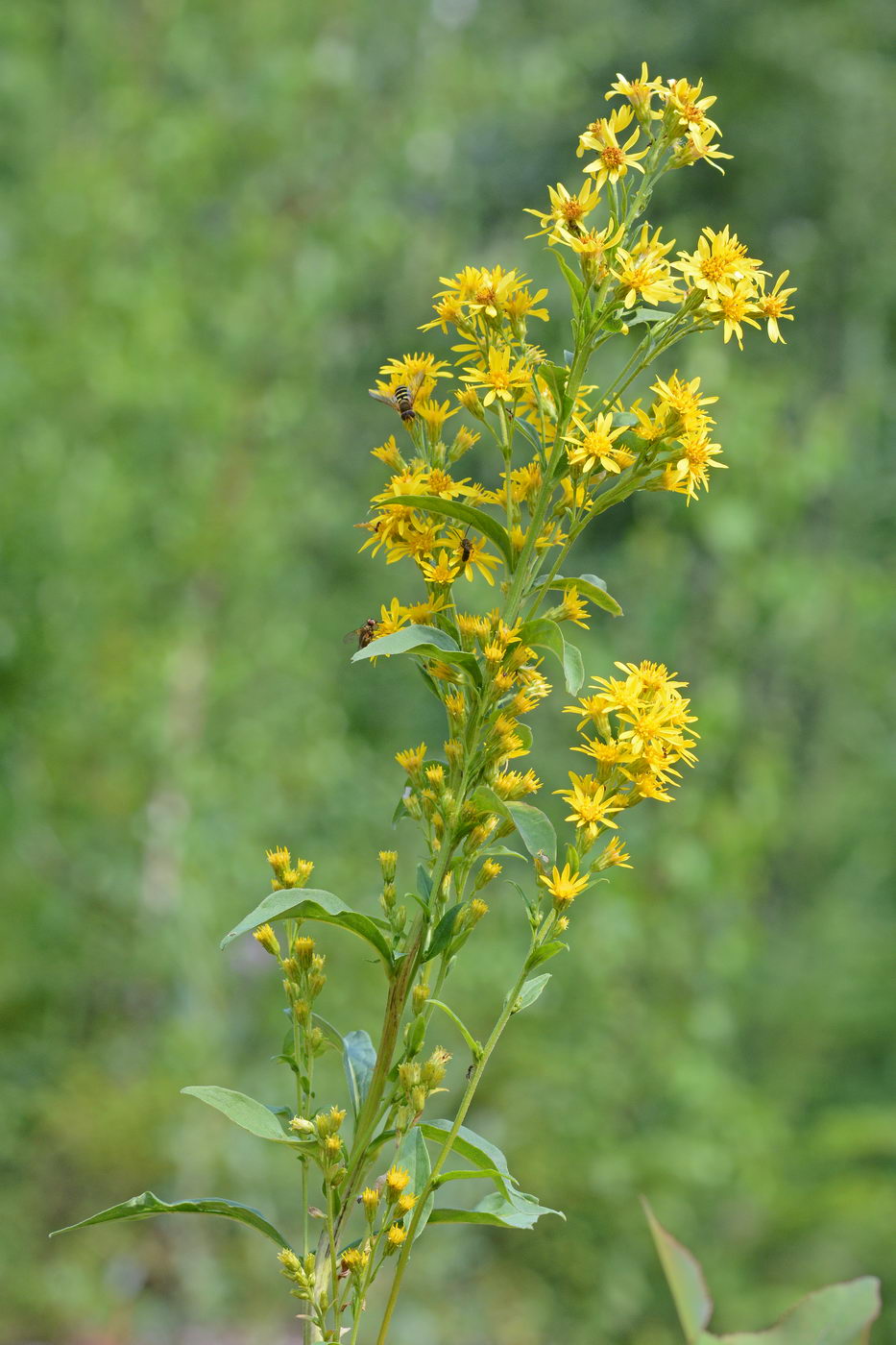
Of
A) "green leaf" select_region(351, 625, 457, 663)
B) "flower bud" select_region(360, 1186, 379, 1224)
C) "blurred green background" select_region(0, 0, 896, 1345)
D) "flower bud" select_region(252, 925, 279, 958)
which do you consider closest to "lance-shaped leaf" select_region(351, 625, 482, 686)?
"green leaf" select_region(351, 625, 457, 663)

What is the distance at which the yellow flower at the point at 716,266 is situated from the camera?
0.93m

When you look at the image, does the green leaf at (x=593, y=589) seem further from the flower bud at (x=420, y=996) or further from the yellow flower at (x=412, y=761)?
the flower bud at (x=420, y=996)

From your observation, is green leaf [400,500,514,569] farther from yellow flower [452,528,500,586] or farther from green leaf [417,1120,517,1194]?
green leaf [417,1120,517,1194]

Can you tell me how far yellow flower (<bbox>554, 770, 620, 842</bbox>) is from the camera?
0.93 metres

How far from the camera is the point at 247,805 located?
4.98 metres

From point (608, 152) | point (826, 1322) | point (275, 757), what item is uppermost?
point (275, 757)

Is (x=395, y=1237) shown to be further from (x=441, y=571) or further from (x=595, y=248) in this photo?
(x=595, y=248)

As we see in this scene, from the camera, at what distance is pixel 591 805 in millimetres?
932

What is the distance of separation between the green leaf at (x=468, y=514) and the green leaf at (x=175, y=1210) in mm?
458

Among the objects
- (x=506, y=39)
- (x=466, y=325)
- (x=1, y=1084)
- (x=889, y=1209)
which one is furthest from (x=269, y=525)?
(x=506, y=39)

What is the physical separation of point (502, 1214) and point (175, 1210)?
0.69 feet

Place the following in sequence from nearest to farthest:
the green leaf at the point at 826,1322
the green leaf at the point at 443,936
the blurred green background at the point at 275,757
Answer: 1. the green leaf at the point at 826,1322
2. the green leaf at the point at 443,936
3. the blurred green background at the point at 275,757

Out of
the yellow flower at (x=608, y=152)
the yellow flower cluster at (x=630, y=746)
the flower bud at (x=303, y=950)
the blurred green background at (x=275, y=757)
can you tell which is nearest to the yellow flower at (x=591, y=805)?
the yellow flower cluster at (x=630, y=746)

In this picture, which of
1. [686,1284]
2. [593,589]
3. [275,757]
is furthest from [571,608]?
[275,757]
